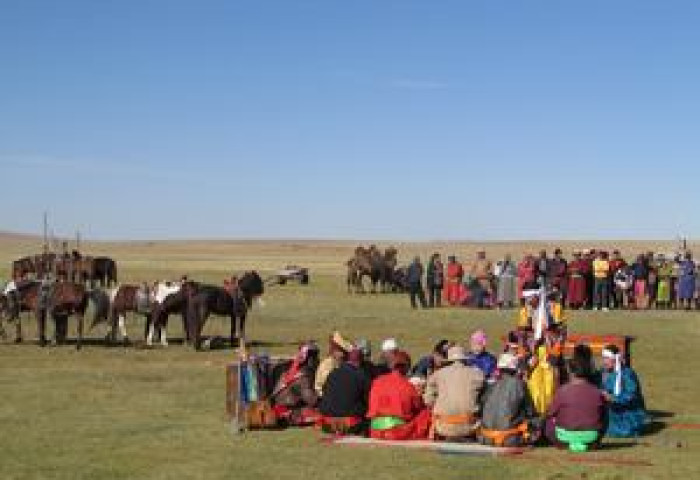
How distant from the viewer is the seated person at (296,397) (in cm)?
1620

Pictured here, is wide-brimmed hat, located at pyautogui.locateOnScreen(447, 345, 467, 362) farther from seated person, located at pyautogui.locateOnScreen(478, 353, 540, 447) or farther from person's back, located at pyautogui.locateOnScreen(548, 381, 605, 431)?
person's back, located at pyautogui.locateOnScreen(548, 381, 605, 431)

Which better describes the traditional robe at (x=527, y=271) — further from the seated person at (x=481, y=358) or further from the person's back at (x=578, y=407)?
the person's back at (x=578, y=407)

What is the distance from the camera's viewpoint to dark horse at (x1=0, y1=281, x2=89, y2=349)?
26359mm

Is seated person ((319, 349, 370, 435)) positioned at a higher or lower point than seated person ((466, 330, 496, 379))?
lower

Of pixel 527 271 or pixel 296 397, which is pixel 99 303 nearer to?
pixel 296 397

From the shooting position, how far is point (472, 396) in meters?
14.6

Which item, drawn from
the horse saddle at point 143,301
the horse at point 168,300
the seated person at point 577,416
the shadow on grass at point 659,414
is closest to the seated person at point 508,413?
the seated person at point 577,416

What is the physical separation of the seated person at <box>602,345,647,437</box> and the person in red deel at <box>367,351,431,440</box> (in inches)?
94.5

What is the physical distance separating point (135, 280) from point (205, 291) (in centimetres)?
3250

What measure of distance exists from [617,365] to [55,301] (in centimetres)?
1456

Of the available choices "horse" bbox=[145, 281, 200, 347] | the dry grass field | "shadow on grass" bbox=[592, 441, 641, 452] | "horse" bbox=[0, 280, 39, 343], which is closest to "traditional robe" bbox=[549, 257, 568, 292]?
the dry grass field

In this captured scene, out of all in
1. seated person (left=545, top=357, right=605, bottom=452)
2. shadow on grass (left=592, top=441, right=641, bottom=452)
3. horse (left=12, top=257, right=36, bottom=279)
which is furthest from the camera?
horse (left=12, top=257, right=36, bottom=279)

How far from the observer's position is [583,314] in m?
36.0

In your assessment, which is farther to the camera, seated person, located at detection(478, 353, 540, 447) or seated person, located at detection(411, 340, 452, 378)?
seated person, located at detection(411, 340, 452, 378)
